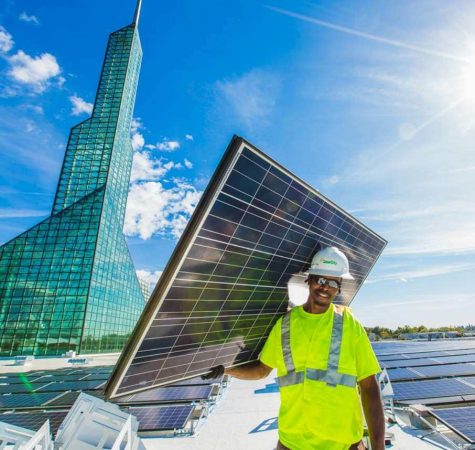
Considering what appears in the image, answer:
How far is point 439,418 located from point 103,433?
38.3ft

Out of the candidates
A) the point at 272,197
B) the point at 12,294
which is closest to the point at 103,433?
the point at 272,197

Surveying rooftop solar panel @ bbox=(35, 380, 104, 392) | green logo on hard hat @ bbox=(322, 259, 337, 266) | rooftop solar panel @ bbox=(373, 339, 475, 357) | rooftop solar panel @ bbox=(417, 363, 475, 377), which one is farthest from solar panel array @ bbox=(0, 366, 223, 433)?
rooftop solar panel @ bbox=(373, 339, 475, 357)

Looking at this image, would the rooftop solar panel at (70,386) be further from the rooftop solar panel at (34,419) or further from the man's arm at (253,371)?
the man's arm at (253,371)

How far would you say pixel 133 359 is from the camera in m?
6.45

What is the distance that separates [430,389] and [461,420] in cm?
702

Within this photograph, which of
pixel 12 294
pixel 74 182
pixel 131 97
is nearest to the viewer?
pixel 12 294

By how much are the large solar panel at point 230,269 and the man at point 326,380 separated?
120 inches

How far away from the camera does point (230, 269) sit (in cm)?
774

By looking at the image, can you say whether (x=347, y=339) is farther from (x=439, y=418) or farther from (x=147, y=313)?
(x=439, y=418)

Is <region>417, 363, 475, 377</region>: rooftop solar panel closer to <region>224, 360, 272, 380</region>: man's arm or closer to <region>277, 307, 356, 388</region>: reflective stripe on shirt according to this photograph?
<region>224, 360, 272, 380</region>: man's arm

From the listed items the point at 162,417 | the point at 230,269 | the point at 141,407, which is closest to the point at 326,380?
the point at 230,269

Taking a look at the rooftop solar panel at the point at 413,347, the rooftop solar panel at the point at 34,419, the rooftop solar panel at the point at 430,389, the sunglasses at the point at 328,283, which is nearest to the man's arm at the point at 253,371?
the sunglasses at the point at 328,283

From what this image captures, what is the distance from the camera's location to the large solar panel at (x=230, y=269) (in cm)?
614

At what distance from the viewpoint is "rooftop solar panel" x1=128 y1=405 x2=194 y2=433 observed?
10672 millimetres
